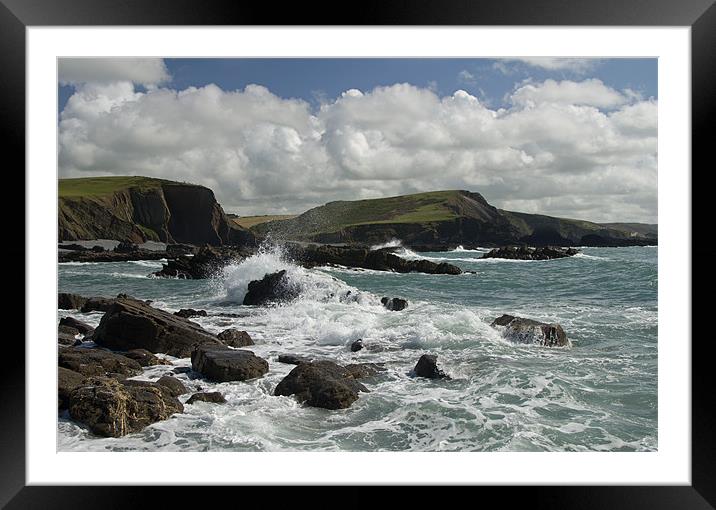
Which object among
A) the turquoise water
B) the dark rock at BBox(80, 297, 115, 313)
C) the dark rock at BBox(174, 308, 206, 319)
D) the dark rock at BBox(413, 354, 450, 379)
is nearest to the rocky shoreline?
the dark rock at BBox(413, 354, 450, 379)

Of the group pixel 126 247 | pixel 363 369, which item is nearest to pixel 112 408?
pixel 363 369

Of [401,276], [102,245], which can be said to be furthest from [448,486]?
[102,245]

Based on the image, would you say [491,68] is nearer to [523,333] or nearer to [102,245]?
[523,333]

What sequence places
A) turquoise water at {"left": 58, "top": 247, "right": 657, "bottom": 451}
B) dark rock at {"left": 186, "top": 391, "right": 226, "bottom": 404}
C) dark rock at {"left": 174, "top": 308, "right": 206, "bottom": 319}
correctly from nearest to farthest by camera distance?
turquoise water at {"left": 58, "top": 247, "right": 657, "bottom": 451}
dark rock at {"left": 186, "top": 391, "right": 226, "bottom": 404}
dark rock at {"left": 174, "top": 308, "right": 206, "bottom": 319}

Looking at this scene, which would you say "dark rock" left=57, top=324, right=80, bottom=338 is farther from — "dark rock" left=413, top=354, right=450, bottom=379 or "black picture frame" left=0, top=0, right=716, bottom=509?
"dark rock" left=413, top=354, right=450, bottom=379

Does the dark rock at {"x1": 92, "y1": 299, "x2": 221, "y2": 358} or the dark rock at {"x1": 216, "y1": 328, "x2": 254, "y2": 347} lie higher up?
the dark rock at {"x1": 92, "y1": 299, "x2": 221, "y2": 358}
